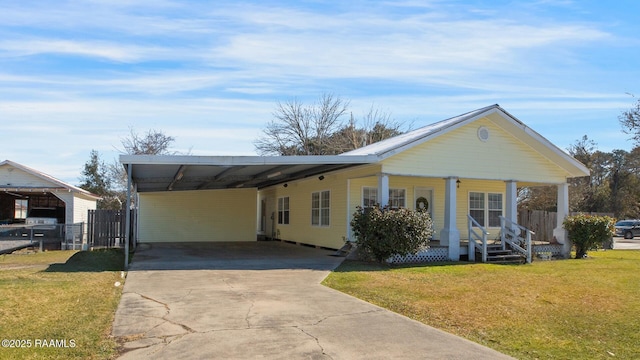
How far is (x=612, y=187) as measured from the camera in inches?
2055

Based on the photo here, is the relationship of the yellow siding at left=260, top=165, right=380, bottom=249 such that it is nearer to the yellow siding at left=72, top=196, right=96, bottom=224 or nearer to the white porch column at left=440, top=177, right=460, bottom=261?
the white porch column at left=440, top=177, right=460, bottom=261

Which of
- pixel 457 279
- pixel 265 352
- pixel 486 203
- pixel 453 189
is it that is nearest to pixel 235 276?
pixel 457 279

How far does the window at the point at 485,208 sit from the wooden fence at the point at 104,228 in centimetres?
1333

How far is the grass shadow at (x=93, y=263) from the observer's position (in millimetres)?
12602

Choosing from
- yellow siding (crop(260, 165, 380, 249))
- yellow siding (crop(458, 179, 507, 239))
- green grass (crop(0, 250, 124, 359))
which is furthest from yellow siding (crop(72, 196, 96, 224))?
yellow siding (crop(458, 179, 507, 239))

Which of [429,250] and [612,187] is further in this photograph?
[612,187]

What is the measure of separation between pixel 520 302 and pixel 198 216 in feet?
57.8

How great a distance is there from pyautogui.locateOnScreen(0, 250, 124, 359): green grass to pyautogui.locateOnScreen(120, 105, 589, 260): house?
3118 millimetres

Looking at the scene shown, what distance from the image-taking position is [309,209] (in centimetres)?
2042

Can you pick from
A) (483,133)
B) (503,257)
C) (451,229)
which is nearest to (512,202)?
(503,257)

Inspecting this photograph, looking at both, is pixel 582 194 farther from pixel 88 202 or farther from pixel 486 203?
pixel 88 202

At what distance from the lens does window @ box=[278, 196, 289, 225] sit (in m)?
23.3

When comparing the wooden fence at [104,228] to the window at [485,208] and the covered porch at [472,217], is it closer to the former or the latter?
the covered porch at [472,217]

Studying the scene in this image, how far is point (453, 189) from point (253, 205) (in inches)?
449
